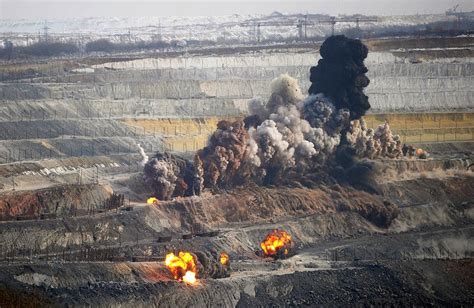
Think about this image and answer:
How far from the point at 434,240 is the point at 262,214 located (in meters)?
20.7

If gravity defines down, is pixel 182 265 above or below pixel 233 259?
above

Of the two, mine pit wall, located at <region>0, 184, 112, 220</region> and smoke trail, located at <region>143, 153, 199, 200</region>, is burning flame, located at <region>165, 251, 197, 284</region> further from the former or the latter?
smoke trail, located at <region>143, 153, 199, 200</region>

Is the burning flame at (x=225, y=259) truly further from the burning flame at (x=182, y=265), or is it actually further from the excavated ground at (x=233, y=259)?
the burning flame at (x=182, y=265)

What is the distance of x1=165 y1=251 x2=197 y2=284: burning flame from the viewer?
15538 centimetres

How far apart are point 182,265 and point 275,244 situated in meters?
22.8

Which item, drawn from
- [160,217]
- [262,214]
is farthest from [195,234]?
[262,214]

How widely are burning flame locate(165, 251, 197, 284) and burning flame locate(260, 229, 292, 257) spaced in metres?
19.0

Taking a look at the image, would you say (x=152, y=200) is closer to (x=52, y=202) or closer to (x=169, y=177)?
(x=169, y=177)

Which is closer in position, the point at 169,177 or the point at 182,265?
the point at 182,265

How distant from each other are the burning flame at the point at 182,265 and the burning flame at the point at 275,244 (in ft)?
62.4

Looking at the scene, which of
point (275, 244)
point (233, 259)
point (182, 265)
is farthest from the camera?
point (275, 244)

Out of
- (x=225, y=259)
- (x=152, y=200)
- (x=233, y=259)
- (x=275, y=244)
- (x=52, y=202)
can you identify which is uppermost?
(x=52, y=202)

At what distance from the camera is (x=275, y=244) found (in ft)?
584

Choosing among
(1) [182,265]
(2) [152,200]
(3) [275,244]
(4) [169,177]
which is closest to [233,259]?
(3) [275,244]
